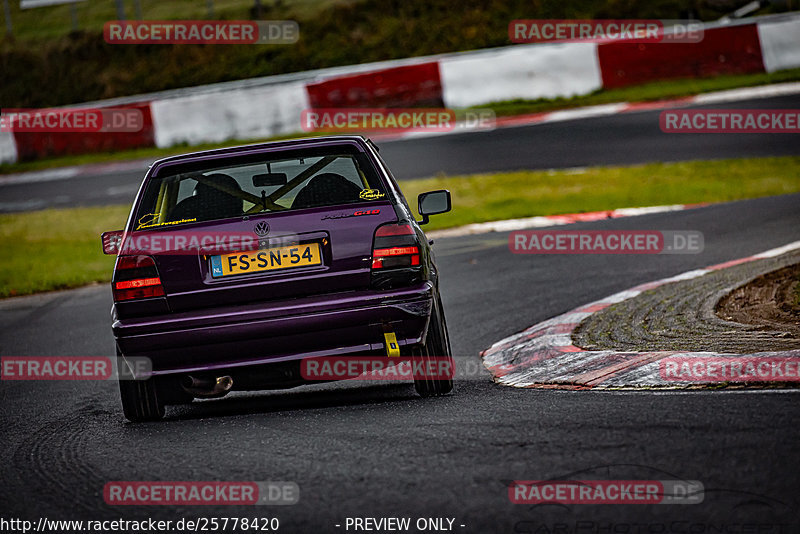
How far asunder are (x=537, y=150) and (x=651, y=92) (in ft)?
12.8

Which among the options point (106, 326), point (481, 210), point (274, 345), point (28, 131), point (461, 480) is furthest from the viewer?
point (28, 131)

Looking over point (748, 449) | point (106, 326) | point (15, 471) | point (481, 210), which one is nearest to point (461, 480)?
point (748, 449)

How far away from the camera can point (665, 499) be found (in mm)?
3783

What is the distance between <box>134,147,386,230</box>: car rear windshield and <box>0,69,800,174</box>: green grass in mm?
14931

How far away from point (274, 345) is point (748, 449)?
242cm

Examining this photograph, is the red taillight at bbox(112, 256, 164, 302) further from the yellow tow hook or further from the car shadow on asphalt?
the yellow tow hook

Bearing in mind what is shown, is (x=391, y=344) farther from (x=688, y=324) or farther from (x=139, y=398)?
(x=688, y=324)

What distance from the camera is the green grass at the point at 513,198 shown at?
1445 centimetres

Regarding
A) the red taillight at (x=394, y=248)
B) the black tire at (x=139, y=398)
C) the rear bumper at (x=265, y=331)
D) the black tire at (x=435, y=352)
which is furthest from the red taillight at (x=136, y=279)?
the black tire at (x=435, y=352)

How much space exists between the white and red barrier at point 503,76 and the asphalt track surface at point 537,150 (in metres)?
1.78

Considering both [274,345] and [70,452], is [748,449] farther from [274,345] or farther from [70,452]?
[70,452]

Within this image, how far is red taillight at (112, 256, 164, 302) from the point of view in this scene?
5.71 metres

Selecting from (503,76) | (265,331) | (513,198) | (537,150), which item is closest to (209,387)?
(265,331)

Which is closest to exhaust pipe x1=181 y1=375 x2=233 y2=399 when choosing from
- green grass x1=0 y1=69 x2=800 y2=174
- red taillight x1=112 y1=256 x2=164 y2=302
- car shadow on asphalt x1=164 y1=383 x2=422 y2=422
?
car shadow on asphalt x1=164 y1=383 x2=422 y2=422
